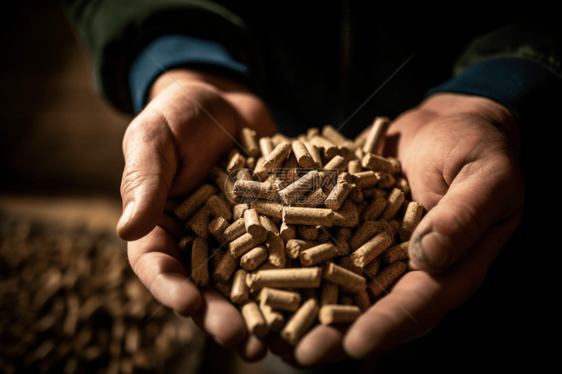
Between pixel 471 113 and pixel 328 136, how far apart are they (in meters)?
1.11

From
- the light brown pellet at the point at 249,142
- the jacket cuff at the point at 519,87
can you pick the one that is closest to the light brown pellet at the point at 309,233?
the light brown pellet at the point at 249,142

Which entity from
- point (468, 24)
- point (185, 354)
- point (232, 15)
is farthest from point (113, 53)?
point (468, 24)

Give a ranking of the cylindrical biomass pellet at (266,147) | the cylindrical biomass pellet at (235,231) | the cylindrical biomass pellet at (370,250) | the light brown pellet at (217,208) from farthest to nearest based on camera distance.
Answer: the cylindrical biomass pellet at (266,147), the light brown pellet at (217,208), the cylindrical biomass pellet at (235,231), the cylindrical biomass pellet at (370,250)

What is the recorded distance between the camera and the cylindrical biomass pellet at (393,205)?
2.24 meters

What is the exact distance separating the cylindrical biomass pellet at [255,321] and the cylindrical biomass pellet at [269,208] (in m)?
0.62

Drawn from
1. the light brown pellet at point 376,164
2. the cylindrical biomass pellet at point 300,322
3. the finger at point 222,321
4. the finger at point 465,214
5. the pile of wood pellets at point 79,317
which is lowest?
the pile of wood pellets at point 79,317

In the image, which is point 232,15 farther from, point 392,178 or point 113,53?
point 392,178

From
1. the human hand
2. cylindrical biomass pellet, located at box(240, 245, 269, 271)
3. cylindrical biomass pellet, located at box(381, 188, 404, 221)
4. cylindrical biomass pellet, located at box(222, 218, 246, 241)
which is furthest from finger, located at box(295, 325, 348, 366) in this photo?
cylindrical biomass pellet, located at box(381, 188, 404, 221)

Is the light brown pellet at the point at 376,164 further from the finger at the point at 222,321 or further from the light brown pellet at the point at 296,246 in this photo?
the finger at the point at 222,321

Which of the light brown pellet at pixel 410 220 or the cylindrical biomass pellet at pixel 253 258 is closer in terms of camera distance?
the cylindrical biomass pellet at pixel 253 258

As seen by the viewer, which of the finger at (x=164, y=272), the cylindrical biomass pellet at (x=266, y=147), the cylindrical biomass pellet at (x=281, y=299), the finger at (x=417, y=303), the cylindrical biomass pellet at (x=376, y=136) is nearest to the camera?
the finger at (x=417, y=303)

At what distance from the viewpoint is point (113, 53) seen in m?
3.06

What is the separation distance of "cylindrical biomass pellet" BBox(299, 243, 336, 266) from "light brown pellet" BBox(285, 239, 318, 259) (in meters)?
0.03

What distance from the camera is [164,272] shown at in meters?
1.72
